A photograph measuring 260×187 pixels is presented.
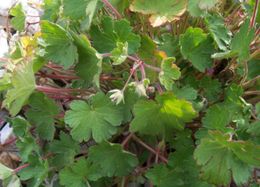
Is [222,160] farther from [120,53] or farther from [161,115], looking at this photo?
[120,53]

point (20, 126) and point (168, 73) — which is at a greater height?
point (168, 73)

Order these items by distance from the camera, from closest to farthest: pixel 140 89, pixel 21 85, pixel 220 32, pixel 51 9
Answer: pixel 140 89 → pixel 21 85 → pixel 220 32 → pixel 51 9

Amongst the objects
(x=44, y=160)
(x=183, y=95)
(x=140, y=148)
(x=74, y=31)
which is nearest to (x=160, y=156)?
(x=140, y=148)

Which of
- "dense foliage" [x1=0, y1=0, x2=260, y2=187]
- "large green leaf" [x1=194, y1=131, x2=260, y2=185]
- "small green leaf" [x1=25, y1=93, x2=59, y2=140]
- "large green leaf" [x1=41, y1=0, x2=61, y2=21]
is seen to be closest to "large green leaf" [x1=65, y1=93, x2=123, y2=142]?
A: "dense foliage" [x1=0, y1=0, x2=260, y2=187]

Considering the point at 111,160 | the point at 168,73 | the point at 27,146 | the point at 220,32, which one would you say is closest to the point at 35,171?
the point at 27,146

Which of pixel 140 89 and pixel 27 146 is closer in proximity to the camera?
pixel 140 89

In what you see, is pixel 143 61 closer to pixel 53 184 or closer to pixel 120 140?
pixel 120 140
